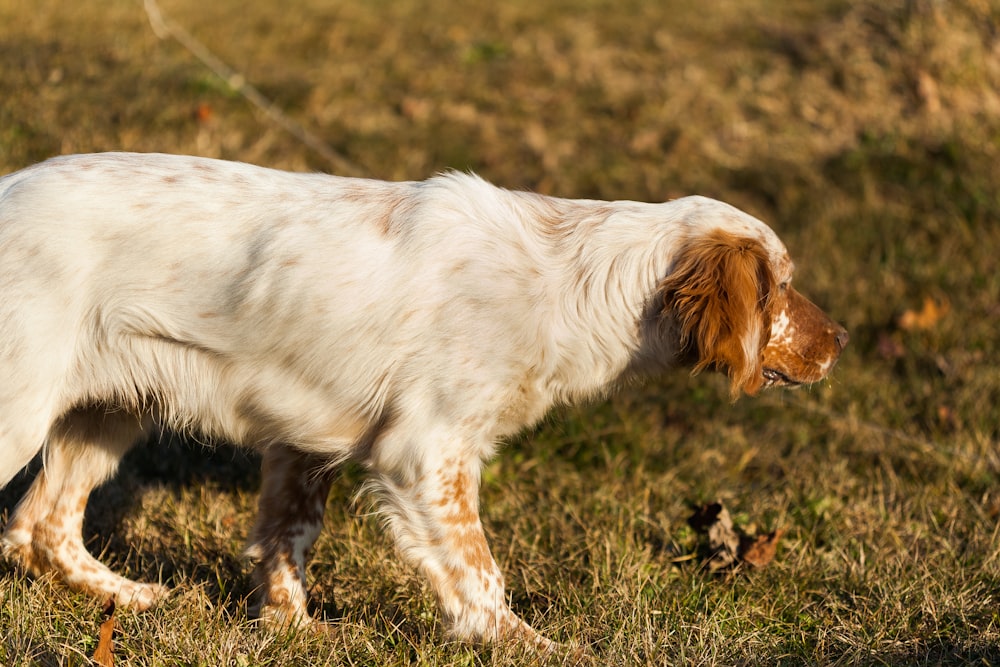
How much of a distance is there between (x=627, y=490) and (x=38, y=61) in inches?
170

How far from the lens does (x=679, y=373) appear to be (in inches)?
193

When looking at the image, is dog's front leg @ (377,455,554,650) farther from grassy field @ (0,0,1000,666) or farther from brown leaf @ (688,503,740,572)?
brown leaf @ (688,503,740,572)

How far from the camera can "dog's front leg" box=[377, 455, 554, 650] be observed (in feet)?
9.20

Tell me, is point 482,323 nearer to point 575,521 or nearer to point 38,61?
point 575,521

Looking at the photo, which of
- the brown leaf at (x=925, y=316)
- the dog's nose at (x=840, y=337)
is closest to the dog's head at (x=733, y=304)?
the dog's nose at (x=840, y=337)

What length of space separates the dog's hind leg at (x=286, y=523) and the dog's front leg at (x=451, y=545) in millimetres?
381

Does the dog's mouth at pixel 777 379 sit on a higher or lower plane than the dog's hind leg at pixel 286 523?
higher

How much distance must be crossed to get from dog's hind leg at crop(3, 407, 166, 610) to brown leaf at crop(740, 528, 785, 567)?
1.79m

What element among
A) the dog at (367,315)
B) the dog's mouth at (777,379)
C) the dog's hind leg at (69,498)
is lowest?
the dog's hind leg at (69,498)

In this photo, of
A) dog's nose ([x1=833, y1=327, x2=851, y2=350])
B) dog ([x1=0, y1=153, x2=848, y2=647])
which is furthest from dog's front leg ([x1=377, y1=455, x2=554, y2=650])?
dog's nose ([x1=833, y1=327, x2=851, y2=350])

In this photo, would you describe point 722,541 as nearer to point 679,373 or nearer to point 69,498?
point 679,373

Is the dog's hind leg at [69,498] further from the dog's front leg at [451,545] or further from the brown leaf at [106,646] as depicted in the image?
the dog's front leg at [451,545]

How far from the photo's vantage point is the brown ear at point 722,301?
2832 millimetres

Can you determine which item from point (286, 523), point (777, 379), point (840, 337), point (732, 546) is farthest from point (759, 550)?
point (286, 523)
